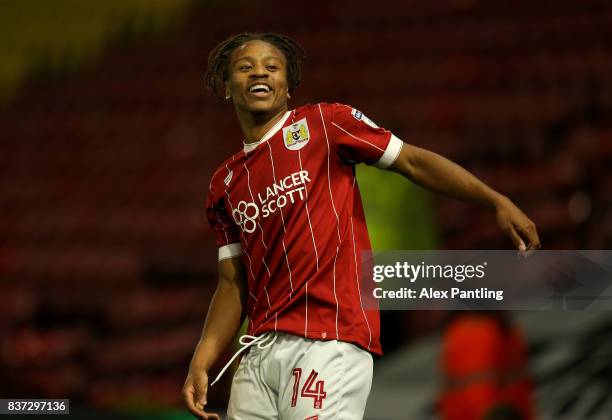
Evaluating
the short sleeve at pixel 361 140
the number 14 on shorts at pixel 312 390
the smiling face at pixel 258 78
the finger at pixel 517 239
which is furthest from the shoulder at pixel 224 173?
the finger at pixel 517 239

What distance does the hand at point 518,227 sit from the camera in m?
1.75

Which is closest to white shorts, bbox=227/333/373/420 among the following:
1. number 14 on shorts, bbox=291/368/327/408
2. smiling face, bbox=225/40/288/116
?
number 14 on shorts, bbox=291/368/327/408

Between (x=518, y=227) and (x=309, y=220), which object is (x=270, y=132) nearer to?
(x=309, y=220)

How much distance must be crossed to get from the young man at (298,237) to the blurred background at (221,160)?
1397mm

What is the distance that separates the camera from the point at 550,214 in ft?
16.2

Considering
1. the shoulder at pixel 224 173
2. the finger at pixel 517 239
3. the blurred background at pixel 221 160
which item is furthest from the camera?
the blurred background at pixel 221 160

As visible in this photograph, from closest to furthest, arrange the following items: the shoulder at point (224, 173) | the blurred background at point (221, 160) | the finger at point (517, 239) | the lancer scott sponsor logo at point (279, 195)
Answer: the finger at point (517, 239), the lancer scott sponsor logo at point (279, 195), the shoulder at point (224, 173), the blurred background at point (221, 160)

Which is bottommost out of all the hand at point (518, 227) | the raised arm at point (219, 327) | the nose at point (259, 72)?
the raised arm at point (219, 327)

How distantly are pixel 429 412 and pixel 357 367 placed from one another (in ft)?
5.68

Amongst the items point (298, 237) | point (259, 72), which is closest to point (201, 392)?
point (298, 237)

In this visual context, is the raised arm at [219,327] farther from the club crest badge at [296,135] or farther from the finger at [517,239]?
the finger at [517,239]

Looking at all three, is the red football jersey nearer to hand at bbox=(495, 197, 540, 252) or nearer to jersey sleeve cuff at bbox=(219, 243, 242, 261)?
jersey sleeve cuff at bbox=(219, 243, 242, 261)

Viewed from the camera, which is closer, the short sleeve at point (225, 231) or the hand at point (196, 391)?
the hand at point (196, 391)

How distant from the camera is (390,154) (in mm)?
1882
